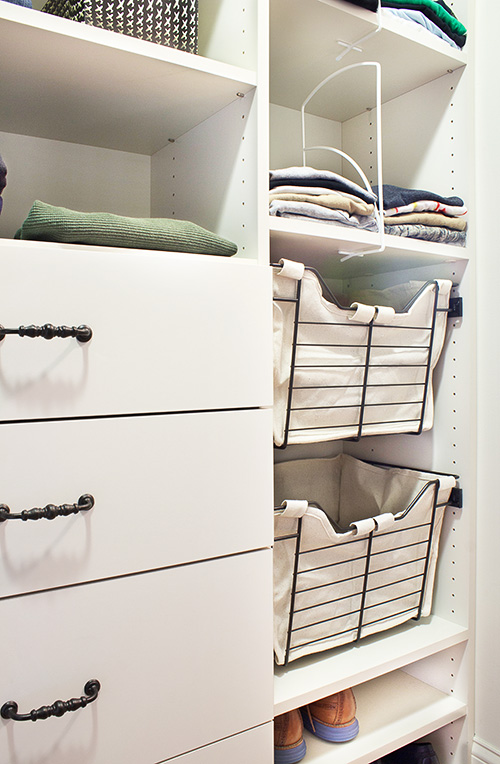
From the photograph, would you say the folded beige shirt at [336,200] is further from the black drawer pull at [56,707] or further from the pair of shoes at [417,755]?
the pair of shoes at [417,755]

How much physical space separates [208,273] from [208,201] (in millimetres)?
296

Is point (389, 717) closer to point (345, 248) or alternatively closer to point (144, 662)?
point (144, 662)

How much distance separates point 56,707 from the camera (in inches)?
27.0

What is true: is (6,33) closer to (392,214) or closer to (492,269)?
(392,214)

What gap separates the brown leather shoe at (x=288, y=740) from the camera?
3.43ft

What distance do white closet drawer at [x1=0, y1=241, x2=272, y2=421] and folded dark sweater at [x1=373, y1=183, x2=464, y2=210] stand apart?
456 mm

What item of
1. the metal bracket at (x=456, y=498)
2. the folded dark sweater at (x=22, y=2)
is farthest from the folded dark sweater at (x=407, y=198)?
the folded dark sweater at (x=22, y=2)

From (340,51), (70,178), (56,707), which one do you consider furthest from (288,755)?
(340,51)

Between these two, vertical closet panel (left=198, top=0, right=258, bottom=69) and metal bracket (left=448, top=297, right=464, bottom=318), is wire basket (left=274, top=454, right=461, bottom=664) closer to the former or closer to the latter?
metal bracket (left=448, top=297, right=464, bottom=318)

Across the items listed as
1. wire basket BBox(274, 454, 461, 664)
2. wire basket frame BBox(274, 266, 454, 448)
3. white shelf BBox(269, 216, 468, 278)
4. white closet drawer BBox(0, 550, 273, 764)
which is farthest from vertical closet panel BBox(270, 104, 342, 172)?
white closet drawer BBox(0, 550, 273, 764)

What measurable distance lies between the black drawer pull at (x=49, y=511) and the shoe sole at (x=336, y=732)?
0.75 meters

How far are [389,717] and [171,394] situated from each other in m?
0.90

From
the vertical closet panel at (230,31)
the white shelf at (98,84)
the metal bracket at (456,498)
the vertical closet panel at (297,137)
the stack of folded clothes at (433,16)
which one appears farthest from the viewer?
the vertical closet panel at (297,137)

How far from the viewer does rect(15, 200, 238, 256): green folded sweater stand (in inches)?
28.9
